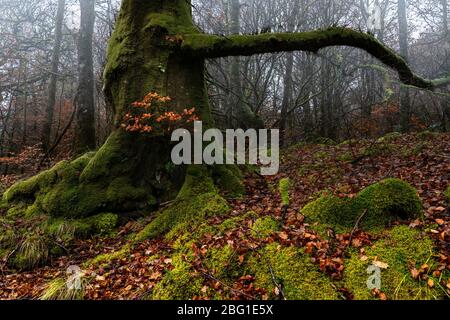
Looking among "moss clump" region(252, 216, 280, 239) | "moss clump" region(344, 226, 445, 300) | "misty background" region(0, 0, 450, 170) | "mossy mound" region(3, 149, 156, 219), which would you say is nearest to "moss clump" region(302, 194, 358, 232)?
"moss clump" region(252, 216, 280, 239)

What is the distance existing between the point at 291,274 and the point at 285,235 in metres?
0.61

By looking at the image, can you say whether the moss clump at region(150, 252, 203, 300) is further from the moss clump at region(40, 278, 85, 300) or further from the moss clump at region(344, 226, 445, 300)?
the moss clump at region(344, 226, 445, 300)

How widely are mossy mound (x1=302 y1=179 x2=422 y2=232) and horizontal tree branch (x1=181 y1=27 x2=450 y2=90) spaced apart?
307 centimetres

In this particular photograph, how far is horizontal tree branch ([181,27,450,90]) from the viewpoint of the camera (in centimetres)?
615

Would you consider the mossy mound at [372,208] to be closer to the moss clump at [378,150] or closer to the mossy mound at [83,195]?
the mossy mound at [83,195]

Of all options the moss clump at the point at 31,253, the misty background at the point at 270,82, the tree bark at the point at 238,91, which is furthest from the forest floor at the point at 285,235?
the misty background at the point at 270,82

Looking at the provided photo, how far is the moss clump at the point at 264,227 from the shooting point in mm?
4137

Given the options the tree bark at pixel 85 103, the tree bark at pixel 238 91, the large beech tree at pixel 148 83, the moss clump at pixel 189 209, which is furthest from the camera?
the tree bark at pixel 238 91

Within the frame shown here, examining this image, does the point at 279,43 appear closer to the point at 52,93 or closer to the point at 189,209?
the point at 189,209

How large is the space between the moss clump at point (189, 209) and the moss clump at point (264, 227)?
3.57 feet
